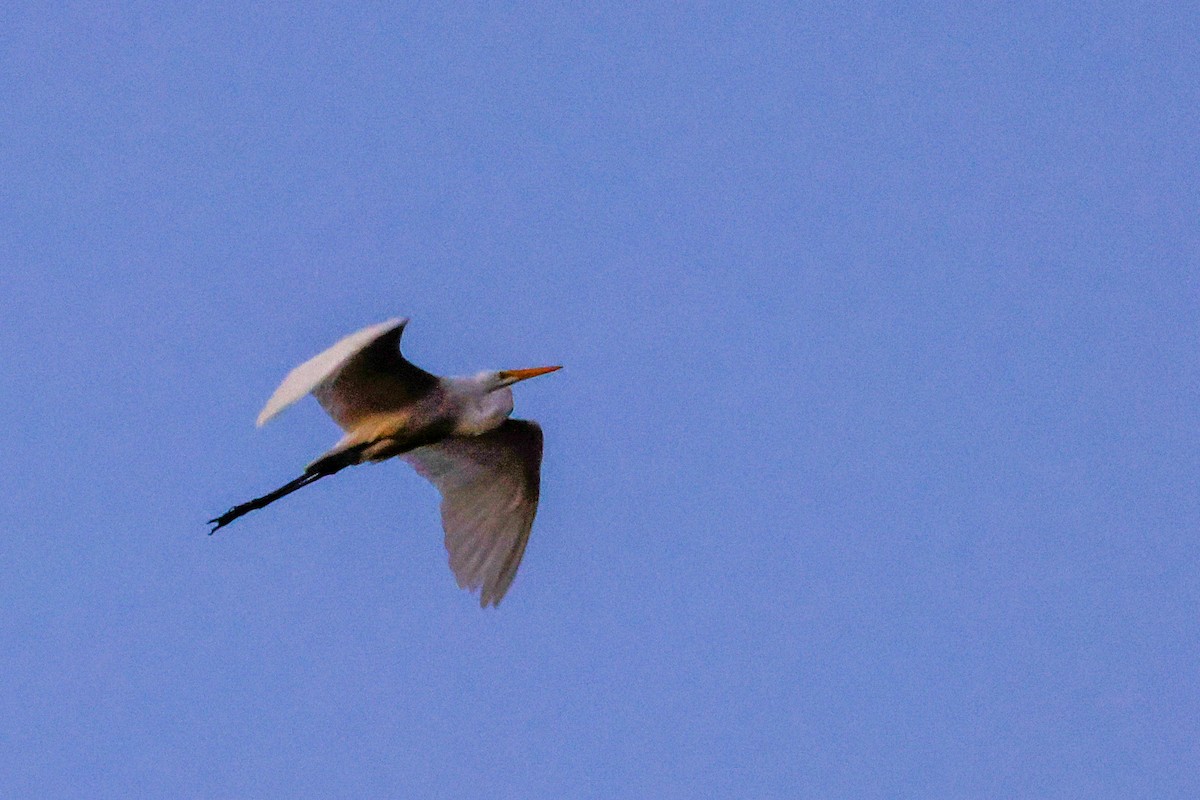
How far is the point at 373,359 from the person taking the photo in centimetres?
1230

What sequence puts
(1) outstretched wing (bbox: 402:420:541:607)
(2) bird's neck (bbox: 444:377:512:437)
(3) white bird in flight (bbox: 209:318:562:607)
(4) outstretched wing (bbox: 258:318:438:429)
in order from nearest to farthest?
(4) outstretched wing (bbox: 258:318:438:429) → (3) white bird in flight (bbox: 209:318:562:607) → (2) bird's neck (bbox: 444:377:512:437) → (1) outstretched wing (bbox: 402:420:541:607)

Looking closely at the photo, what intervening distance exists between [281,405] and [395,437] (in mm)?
2791

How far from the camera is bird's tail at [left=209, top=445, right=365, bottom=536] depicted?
12539 millimetres

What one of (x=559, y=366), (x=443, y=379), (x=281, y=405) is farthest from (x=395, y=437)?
(x=281, y=405)

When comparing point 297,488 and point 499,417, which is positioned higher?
point 499,417

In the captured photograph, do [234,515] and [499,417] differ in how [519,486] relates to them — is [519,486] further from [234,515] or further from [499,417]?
[234,515]

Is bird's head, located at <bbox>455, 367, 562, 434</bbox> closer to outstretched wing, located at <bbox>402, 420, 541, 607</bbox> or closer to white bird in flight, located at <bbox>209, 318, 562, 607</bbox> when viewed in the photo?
white bird in flight, located at <bbox>209, 318, 562, 607</bbox>

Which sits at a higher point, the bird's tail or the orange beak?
the orange beak

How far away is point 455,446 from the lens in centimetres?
1366

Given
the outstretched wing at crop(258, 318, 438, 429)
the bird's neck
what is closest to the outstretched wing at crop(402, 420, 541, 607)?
the bird's neck

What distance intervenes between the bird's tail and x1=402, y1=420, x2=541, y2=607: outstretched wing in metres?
0.82

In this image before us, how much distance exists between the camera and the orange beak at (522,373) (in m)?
13.1

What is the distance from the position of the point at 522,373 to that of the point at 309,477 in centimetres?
166

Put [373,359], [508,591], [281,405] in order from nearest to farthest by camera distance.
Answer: [281,405] → [373,359] → [508,591]
